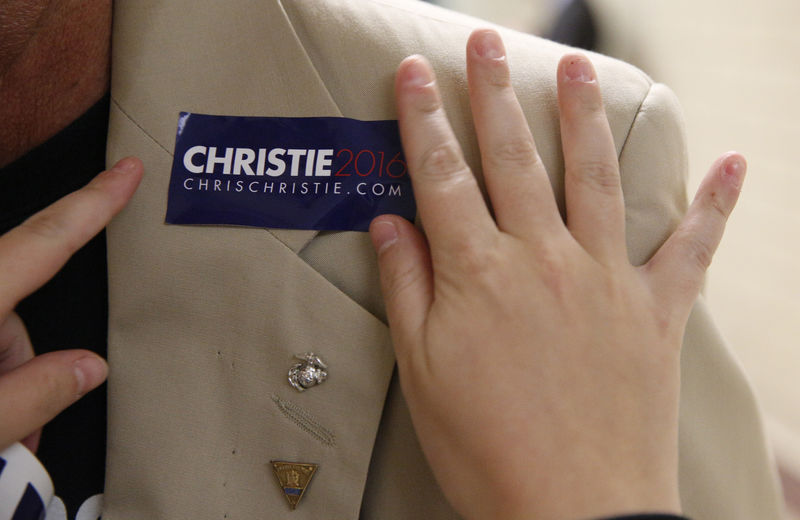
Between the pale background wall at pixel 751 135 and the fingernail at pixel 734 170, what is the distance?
1640mm

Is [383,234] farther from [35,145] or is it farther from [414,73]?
[35,145]

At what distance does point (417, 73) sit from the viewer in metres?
0.69

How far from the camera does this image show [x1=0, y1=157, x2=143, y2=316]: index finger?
642mm

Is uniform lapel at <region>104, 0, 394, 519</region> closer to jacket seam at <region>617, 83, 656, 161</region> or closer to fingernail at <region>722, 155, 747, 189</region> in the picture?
jacket seam at <region>617, 83, 656, 161</region>

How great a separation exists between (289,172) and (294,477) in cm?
36

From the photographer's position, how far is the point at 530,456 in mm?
571

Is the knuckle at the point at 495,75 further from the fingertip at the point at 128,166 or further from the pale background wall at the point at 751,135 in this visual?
the pale background wall at the point at 751,135

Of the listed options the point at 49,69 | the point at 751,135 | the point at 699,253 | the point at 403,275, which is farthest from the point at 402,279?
the point at 751,135

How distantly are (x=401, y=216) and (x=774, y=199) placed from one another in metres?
1.94

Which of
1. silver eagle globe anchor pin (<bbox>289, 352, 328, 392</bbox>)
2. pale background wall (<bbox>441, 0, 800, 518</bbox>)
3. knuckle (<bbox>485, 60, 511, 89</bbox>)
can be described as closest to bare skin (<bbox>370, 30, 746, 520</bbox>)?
knuckle (<bbox>485, 60, 511, 89</bbox>)

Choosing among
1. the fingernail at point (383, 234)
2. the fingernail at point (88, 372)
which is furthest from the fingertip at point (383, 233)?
the fingernail at point (88, 372)

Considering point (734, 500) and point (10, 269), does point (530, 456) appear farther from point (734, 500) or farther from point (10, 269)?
point (10, 269)

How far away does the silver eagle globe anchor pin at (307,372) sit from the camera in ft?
2.38

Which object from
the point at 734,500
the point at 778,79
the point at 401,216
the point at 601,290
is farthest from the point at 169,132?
the point at 778,79
